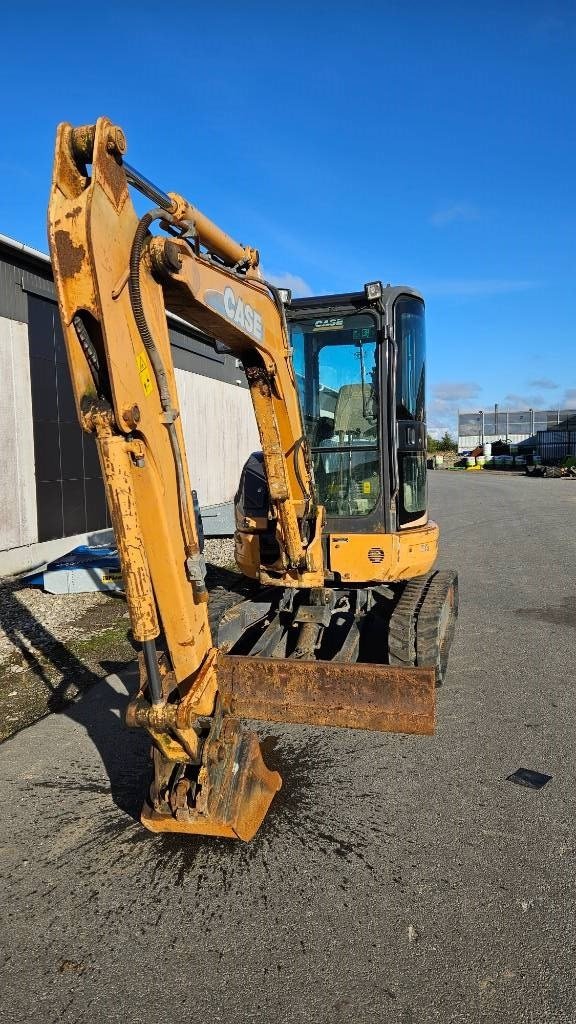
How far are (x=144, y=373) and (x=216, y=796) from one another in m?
2.10

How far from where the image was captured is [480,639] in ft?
24.2

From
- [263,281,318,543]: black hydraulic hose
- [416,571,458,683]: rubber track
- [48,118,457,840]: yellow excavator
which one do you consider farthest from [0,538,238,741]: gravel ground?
[416,571,458,683]: rubber track

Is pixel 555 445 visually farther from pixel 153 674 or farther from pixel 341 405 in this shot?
pixel 153 674

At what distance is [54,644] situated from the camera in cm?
761

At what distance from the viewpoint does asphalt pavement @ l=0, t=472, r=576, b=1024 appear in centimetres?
268

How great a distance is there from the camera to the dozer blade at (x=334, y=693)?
409 cm

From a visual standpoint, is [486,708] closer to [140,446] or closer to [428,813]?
[428,813]

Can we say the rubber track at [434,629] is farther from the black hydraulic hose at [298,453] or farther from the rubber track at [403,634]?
the black hydraulic hose at [298,453]

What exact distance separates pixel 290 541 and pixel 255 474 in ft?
4.73

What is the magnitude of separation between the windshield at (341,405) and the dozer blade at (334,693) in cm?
212

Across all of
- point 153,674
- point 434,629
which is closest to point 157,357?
point 153,674

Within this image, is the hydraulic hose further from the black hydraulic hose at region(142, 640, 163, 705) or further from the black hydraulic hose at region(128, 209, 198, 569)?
the black hydraulic hose at region(142, 640, 163, 705)

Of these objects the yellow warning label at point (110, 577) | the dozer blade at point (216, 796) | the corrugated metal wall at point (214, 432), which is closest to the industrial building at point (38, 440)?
the yellow warning label at point (110, 577)

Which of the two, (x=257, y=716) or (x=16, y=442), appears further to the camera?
(x=16, y=442)
